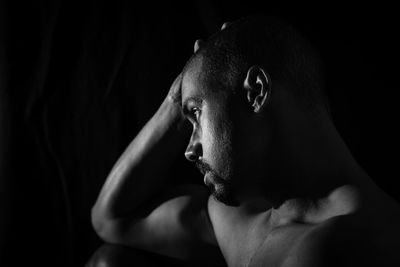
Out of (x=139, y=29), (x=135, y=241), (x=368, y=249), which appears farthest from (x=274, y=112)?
(x=139, y=29)

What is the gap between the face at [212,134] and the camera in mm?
890

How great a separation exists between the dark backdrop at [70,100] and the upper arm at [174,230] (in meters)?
0.32

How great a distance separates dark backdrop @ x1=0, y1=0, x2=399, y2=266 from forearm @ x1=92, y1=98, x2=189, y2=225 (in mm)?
298

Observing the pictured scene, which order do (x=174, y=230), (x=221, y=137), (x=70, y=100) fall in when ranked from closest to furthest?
(x=221, y=137) → (x=174, y=230) → (x=70, y=100)

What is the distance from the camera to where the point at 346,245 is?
734 millimetres

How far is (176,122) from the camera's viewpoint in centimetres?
117

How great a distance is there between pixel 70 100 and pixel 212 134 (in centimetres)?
77

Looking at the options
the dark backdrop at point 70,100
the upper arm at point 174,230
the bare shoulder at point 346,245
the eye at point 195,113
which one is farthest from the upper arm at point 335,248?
the dark backdrop at point 70,100

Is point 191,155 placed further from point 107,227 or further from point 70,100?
point 70,100

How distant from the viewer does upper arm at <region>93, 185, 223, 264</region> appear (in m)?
1.15

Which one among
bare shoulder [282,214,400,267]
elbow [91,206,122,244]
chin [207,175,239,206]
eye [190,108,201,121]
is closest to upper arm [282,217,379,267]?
bare shoulder [282,214,400,267]

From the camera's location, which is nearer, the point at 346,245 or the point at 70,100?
the point at 346,245

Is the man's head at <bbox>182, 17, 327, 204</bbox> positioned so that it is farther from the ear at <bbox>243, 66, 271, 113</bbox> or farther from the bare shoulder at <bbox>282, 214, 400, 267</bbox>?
the bare shoulder at <bbox>282, 214, 400, 267</bbox>

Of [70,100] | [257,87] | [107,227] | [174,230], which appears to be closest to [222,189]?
[257,87]
